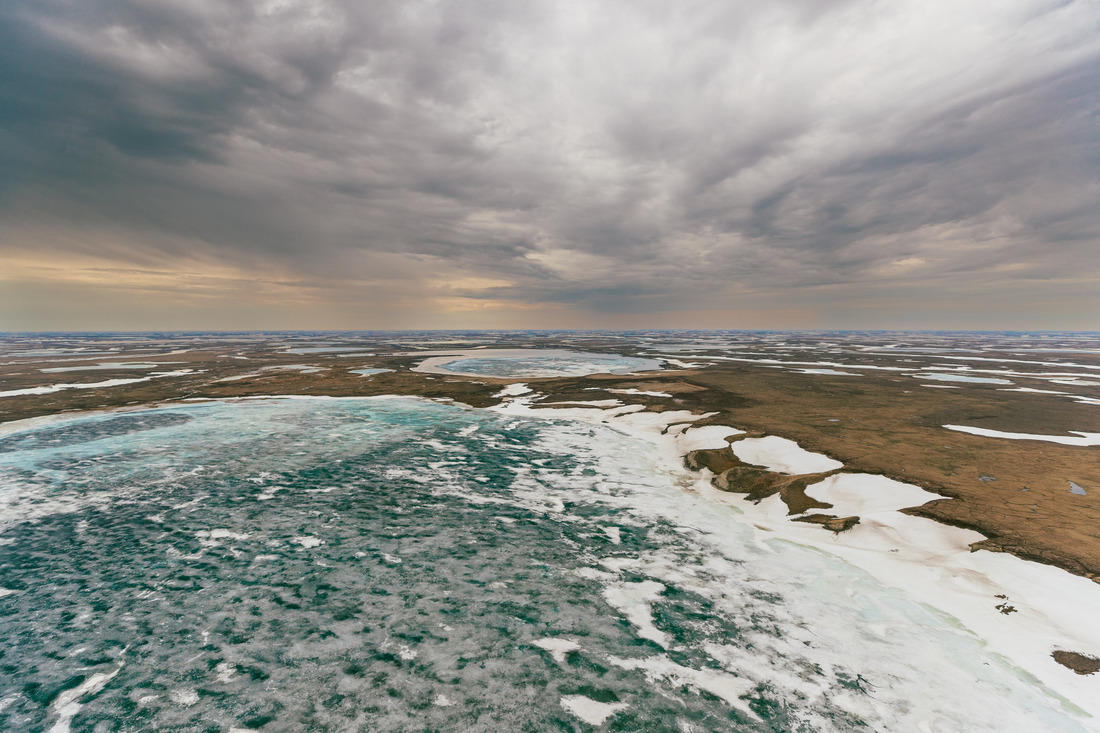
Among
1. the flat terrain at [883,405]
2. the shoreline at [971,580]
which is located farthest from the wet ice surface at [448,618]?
the flat terrain at [883,405]

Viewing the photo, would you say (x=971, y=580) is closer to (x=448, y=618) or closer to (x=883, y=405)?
(x=448, y=618)

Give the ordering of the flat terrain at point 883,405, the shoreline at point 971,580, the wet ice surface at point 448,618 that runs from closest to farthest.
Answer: the wet ice surface at point 448,618 < the shoreline at point 971,580 < the flat terrain at point 883,405

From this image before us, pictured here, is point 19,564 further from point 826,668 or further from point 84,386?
point 84,386

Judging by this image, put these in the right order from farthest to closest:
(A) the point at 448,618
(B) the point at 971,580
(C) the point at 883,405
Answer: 1. (C) the point at 883,405
2. (B) the point at 971,580
3. (A) the point at 448,618

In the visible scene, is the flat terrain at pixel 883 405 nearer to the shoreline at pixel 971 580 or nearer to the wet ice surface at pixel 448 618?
the shoreline at pixel 971 580

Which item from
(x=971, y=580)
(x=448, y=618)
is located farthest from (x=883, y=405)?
(x=448, y=618)

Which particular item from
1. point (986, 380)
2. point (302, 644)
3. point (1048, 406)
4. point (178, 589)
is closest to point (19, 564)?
point (178, 589)

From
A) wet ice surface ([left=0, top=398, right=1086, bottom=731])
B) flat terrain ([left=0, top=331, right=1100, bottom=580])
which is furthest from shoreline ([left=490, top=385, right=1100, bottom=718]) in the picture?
flat terrain ([left=0, top=331, right=1100, bottom=580])

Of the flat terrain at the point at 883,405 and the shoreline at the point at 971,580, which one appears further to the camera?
the flat terrain at the point at 883,405

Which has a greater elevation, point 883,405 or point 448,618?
point 883,405
